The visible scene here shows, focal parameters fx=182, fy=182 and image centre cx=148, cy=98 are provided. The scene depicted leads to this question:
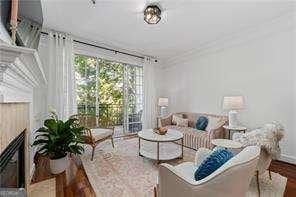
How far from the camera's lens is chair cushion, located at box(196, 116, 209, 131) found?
4.18 meters

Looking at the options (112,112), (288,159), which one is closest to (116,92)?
(112,112)

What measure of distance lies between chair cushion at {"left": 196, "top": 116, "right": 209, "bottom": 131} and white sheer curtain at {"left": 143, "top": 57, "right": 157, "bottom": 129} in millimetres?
1656

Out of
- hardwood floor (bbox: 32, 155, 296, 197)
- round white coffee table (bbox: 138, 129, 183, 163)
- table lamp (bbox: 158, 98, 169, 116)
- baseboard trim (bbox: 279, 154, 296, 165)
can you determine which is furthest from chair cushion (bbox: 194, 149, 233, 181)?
table lamp (bbox: 158, 98, 169, 116)

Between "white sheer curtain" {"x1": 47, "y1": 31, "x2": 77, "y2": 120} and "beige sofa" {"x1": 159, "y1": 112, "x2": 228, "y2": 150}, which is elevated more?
"white sheer curtain" {"x1": 47, "y1": 31, "x2": 77, "y2": 120}

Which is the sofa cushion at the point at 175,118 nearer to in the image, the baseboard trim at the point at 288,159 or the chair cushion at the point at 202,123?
the chair cushion at the point at 202,123

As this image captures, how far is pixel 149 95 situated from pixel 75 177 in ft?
11.1

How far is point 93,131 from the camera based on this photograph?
146 inches

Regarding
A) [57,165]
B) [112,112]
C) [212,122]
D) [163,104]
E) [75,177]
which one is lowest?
[75,177]

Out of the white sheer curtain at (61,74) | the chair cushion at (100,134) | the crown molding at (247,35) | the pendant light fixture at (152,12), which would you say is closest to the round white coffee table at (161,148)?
the chair cushion at (100,134)

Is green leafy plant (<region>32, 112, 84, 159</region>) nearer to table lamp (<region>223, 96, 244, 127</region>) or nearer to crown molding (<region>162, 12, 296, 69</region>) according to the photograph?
table lamp (<region>223, 96, 244, 127</region>)

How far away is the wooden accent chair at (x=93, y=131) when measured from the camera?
10.9 feet

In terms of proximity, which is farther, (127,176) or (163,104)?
(163,104)

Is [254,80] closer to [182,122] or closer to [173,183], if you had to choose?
[182,122]

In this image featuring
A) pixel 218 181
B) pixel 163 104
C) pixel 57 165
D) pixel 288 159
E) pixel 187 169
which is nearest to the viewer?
pixel 218 181
